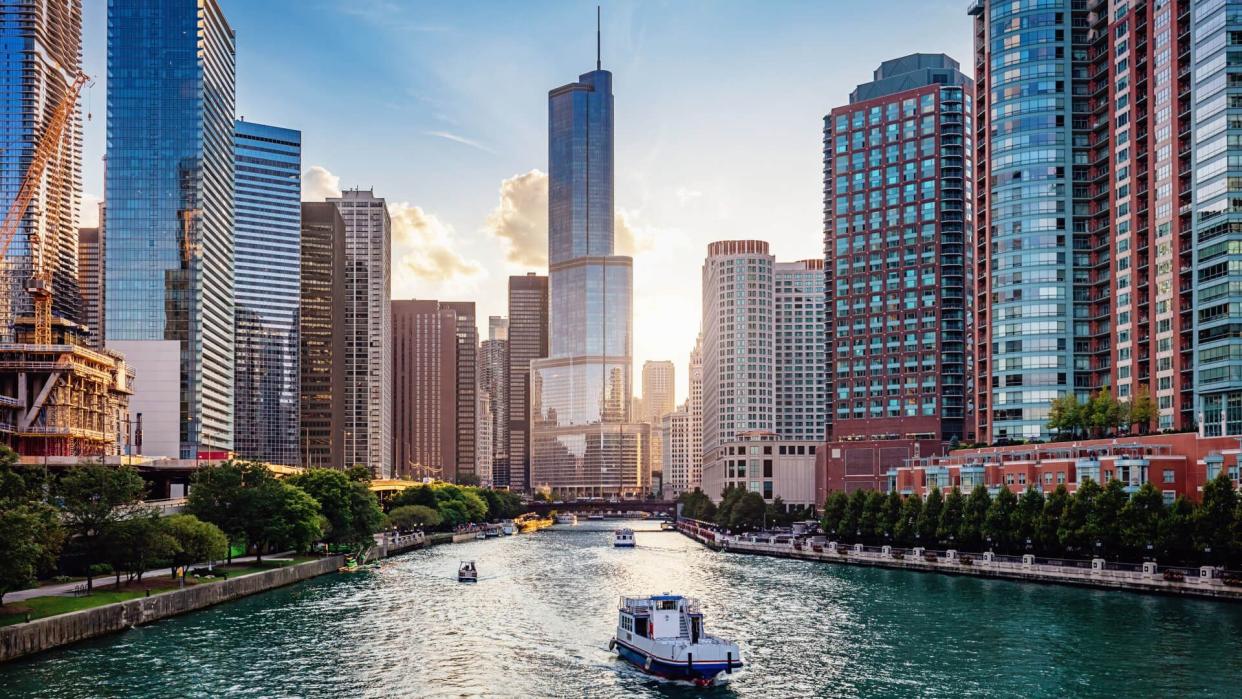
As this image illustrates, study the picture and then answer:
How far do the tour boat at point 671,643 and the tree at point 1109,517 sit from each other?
75.1m

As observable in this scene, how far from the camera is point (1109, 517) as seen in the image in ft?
494

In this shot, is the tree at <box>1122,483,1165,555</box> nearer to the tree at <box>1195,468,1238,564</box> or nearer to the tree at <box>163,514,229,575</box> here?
the tree at <box>1195,468,1238,564</box>

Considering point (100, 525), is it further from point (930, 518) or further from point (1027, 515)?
point (930, 518)

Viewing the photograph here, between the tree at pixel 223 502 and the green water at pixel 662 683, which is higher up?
the tree at pixel 223 502

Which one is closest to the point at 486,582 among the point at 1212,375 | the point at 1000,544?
the point at 1000,544

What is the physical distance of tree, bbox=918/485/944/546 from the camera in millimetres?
191375

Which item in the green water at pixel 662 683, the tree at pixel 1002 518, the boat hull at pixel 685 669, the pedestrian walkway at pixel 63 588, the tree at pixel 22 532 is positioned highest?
the tree at pixel 22 532

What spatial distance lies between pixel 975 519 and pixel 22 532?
Result: 433ft

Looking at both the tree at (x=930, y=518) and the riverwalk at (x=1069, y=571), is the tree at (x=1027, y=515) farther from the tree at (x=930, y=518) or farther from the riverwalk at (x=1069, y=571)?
the tree at (x=930, y=518)

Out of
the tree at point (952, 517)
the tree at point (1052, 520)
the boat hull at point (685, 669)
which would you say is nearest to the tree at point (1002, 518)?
the tree at point (1052, 520)

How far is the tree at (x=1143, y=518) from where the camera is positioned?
14462 centimetres

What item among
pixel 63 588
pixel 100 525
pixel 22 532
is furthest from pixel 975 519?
pixel 22 532

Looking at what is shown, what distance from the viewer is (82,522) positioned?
12006 cm

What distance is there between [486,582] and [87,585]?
63455mm
